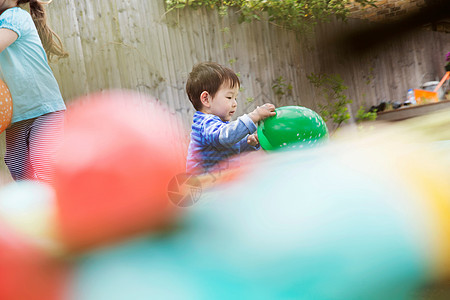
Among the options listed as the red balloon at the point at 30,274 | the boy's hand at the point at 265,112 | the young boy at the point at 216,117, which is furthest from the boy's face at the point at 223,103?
the red balloon at the point at 30,274

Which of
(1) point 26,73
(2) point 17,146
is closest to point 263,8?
(1) point 26,73

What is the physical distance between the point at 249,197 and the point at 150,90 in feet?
10.6

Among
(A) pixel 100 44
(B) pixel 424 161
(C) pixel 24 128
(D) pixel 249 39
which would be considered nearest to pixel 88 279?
(B) pixel 424 161

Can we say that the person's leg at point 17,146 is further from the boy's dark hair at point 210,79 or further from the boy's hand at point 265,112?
the boy's hand at point 265,112

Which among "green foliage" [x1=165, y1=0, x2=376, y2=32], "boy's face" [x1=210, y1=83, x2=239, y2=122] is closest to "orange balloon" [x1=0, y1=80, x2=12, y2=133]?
"boy's face" [x1=210, y1=83, x2=239, y2=122]

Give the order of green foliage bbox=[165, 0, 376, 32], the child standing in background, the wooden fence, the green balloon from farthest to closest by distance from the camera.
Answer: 1. green foliage bbox=[165, 0, 376, 32]
2. the wooden fence
3. the child standing in background
4. the green balloon

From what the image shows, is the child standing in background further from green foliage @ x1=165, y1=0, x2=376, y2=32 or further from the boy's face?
green foliage @ x1=165, y1=0, x2=376, y2=32

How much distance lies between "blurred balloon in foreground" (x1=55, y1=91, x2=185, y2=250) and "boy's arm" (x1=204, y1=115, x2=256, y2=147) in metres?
0.44

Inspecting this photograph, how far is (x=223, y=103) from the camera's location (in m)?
1.45

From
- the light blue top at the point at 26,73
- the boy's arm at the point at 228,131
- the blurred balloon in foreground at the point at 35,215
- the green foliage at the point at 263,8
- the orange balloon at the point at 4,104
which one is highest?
the green foliage at the point at 263,8

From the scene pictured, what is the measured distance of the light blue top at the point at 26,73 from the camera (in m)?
1.41

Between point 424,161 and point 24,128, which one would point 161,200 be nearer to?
point 424,161

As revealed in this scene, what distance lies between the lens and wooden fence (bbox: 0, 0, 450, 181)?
3.17 metres

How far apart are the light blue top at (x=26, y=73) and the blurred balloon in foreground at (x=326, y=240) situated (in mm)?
1169
